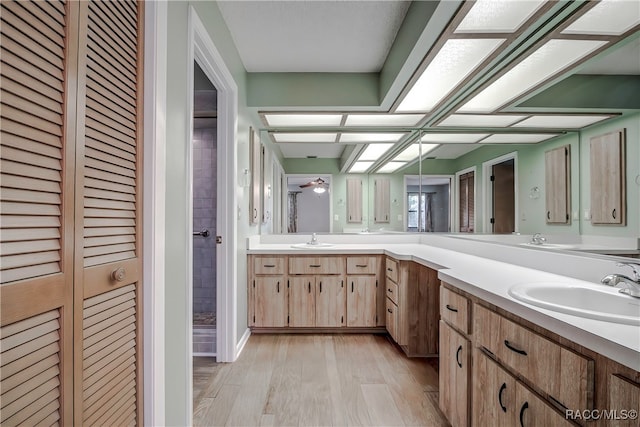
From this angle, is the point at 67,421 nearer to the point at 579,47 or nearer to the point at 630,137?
the point at 630,137

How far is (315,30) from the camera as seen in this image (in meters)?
2.29

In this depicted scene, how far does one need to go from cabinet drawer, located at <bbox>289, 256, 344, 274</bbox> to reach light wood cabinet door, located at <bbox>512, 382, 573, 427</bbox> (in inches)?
77.7

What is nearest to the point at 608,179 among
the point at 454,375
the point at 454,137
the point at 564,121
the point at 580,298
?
the point at 564,121

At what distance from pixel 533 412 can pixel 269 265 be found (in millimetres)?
2288

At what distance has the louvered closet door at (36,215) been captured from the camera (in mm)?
622

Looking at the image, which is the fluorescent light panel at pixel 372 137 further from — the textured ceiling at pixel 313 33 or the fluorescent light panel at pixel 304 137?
the textured ceiling at pixel 313 33

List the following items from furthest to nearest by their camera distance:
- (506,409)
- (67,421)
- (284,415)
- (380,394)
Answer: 1. (380,394)
2. (284,415)
3. (506,409)
4. (67,421)

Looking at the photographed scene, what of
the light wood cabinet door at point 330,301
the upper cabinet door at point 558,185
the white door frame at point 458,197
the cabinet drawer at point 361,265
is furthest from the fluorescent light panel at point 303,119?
the upper cabinet door at point 558,185

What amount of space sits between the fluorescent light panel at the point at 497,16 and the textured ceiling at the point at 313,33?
57 cm

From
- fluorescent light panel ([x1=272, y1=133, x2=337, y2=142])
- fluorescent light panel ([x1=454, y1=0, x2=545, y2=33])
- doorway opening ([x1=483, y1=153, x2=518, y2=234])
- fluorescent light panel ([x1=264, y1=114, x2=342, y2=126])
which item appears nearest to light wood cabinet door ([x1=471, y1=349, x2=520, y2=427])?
doorway opening ([x1=483, y1=153, x2=518, y2=234])

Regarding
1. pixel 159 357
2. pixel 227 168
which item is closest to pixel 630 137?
pixel 159 357

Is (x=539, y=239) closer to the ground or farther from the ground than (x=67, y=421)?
farther from the ground

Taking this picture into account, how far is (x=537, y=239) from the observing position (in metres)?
1.82

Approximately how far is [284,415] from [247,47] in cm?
266
